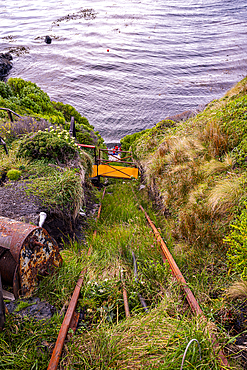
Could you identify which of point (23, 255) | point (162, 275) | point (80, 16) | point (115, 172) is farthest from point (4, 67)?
point (80, 16)

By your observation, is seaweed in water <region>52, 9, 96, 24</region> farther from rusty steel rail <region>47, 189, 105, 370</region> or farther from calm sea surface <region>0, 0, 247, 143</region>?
rusty steel rail <region>47, 189, 105, 370</region>

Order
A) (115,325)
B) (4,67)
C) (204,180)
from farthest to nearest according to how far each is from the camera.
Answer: (4,67) < (204,180) < (115,325)

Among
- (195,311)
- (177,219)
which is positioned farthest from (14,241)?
(177,219)

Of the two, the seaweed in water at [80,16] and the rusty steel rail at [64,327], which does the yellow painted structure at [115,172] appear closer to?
the rusty steel rail at [64,327]

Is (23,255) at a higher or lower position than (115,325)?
higher

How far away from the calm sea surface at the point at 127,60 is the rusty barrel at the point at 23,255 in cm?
1193

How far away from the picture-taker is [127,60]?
181 ft

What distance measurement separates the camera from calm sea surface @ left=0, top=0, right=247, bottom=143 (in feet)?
123

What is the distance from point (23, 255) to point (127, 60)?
63.6 m

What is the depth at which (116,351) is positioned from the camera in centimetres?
192

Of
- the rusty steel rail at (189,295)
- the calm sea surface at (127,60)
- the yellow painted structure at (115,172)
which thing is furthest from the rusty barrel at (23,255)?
the calm sea surface at (127,60)

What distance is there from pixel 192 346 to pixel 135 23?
4579 inches

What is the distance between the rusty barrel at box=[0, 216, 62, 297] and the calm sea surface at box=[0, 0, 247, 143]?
11927mm

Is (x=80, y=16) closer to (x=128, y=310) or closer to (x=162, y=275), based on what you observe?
(x=162, y=275)
